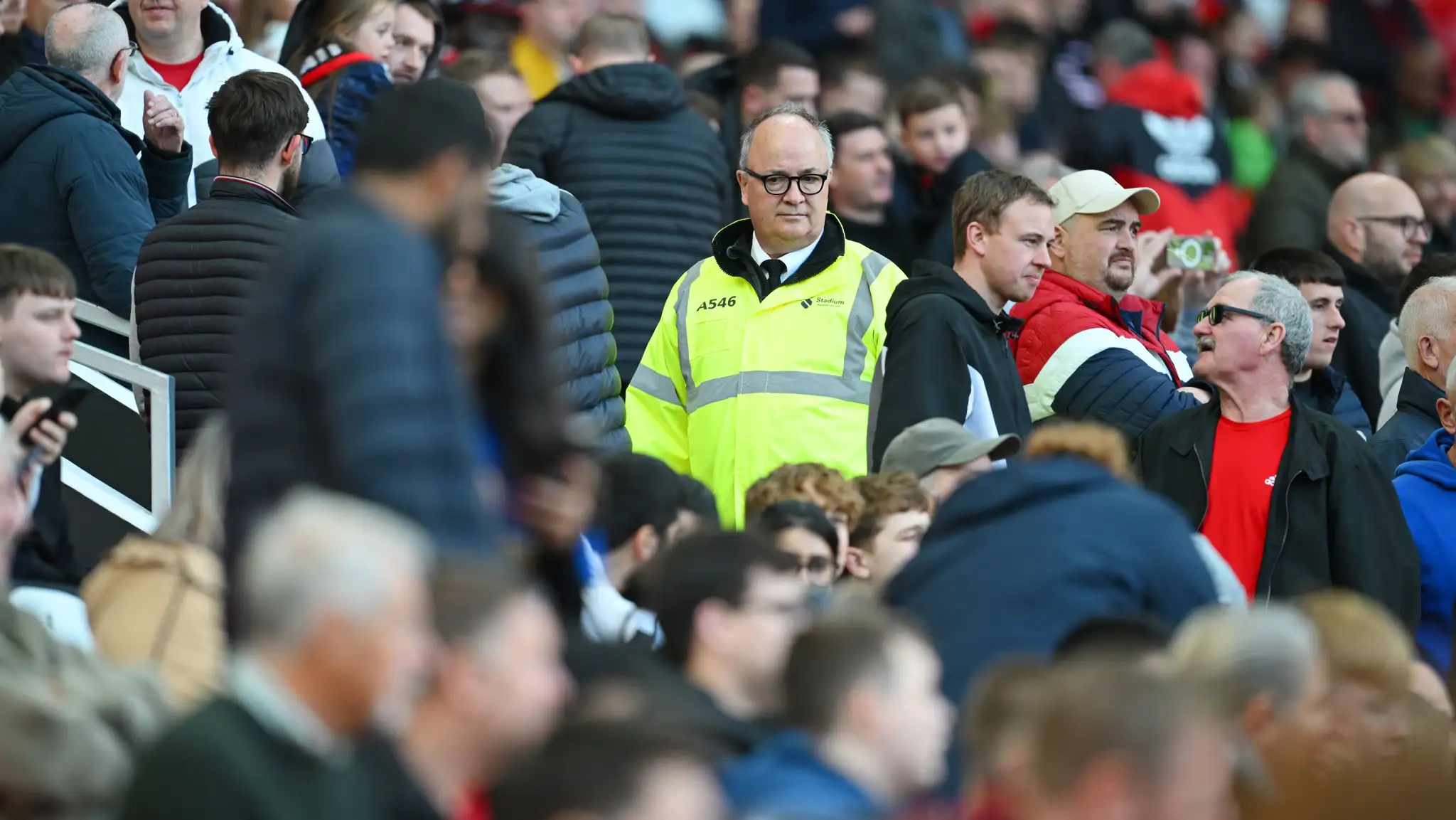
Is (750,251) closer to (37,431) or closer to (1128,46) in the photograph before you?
(37,431)

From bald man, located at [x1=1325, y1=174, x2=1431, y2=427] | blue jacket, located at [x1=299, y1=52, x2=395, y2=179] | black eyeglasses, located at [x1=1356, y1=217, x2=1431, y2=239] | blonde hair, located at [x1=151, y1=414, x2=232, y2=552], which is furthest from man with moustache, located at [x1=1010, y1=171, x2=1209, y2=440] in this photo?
blonde hair, located at [x1=151, y1=414, x2=232, y2=552]

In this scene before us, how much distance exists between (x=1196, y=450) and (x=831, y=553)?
1.79 metres

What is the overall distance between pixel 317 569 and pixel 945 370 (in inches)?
167

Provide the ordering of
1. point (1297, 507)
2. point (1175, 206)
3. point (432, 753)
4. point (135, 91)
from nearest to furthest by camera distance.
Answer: point (432, 753) → point (1297, 507) → point (135, 91) → point (1175, 206)

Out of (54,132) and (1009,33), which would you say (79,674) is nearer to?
(54,132)

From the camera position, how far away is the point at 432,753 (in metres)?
3.80

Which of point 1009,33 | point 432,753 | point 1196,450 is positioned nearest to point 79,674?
point 432,753

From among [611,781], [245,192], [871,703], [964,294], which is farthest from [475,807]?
[964,294]

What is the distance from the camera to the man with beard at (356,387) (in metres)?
3.83

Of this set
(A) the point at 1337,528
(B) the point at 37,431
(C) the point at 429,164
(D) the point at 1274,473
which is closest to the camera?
(C) the point at 429,164

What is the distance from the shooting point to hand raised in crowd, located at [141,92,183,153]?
788 cm

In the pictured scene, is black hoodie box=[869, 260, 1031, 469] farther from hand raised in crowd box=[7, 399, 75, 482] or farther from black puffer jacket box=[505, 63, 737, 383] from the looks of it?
hand raised in crowd box=[7, 399, 75, 482]

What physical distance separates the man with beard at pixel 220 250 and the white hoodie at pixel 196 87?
126cm

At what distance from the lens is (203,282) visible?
707 cm
